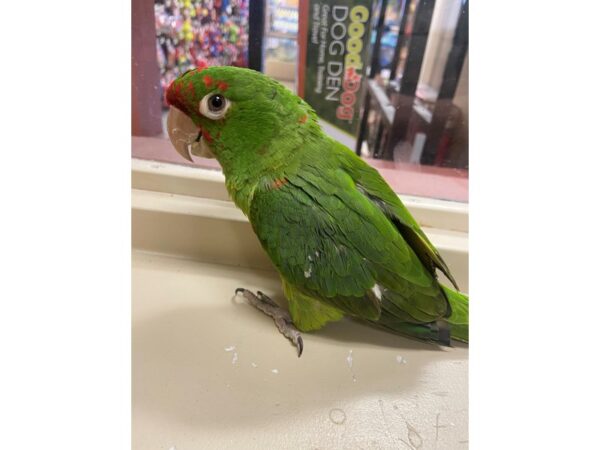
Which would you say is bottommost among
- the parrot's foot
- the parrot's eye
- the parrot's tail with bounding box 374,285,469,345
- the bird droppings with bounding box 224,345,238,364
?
the bird droppings with bounding box 224,345,238,364

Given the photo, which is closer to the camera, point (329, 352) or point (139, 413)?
point (139, 413)

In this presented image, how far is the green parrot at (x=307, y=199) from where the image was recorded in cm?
59

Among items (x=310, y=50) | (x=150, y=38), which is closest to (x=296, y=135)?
(x=310, y=50)

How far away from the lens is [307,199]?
0.60m

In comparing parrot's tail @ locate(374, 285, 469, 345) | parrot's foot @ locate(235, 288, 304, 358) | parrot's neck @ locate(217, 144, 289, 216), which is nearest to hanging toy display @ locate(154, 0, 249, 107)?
parrot's neck @ locate(217, 144, 289, 216)

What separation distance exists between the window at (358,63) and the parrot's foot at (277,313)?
0.32 meters

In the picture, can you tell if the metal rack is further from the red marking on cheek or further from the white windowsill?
the red marking on cheek

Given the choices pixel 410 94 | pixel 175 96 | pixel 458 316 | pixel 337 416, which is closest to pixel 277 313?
pixel 337 416

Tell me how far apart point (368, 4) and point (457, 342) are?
2.16 feet

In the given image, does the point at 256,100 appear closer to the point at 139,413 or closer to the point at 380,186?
the point at 380,186

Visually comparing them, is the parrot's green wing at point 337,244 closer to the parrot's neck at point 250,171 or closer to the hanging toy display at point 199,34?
the parrot's neck at point 250,171

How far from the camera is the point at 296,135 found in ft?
2.05

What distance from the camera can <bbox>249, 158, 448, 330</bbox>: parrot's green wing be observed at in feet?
1.97

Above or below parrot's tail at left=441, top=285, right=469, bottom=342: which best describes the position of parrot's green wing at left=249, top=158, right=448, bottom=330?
above
